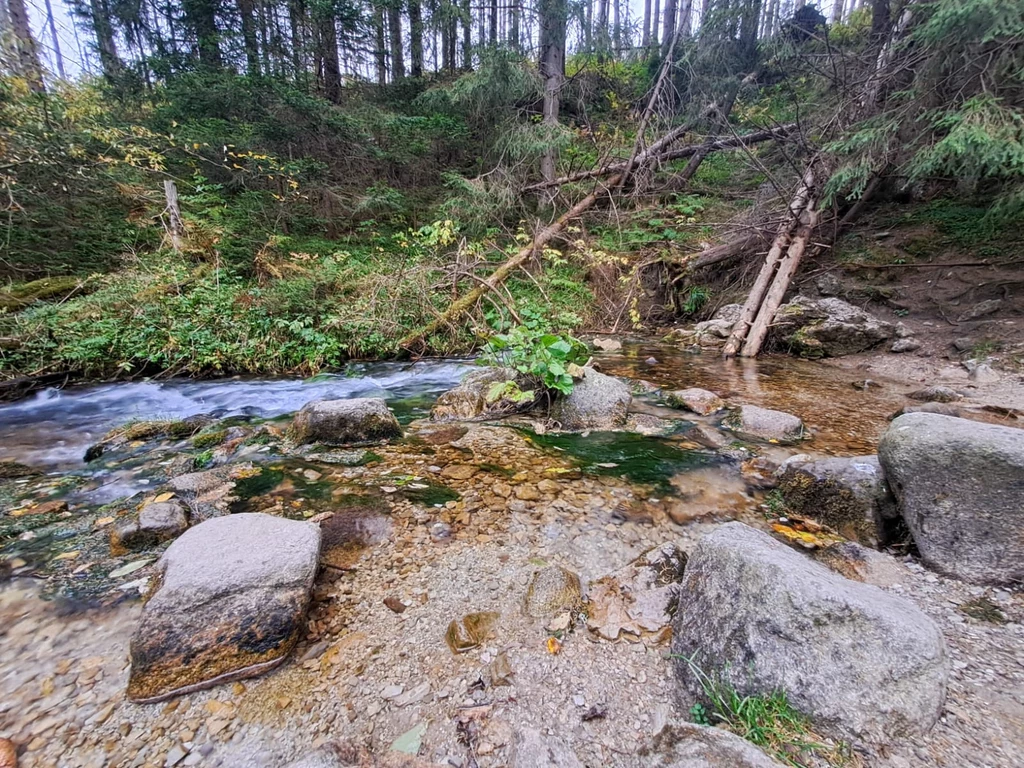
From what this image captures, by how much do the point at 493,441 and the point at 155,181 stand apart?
10.2m

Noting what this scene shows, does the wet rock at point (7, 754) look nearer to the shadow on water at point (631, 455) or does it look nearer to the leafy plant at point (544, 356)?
the shadow on water at point (631, 455)

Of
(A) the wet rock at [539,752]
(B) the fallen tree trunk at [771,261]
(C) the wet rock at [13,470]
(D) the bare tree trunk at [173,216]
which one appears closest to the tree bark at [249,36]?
(D) the bare tree trunk at [173,216]

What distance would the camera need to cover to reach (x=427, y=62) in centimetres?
1492

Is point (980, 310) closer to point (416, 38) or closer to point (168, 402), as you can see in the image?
point (168, 402)

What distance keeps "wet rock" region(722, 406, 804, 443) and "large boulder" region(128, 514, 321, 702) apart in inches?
152

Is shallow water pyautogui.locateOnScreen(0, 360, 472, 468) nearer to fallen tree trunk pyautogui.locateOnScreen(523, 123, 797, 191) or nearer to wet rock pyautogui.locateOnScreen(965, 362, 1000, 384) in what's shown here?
wet rock pyautogui.locateOnScreen(965, 362, 1000, 384)

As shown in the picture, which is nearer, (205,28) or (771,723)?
(771,723)

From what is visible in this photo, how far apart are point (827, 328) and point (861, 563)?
610 cm

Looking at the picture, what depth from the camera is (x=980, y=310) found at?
640cm

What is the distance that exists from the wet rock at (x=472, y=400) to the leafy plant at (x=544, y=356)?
28 centimetres

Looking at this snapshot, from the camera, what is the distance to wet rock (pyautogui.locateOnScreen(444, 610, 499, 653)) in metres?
1.94

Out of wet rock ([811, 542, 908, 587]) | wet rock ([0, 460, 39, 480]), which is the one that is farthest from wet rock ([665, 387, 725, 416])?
wet rock ([0, 460, 39, 480])

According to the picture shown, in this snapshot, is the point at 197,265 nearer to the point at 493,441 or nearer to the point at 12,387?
the point at 12,387

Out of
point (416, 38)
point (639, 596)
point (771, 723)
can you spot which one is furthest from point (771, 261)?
point (416, 38)
